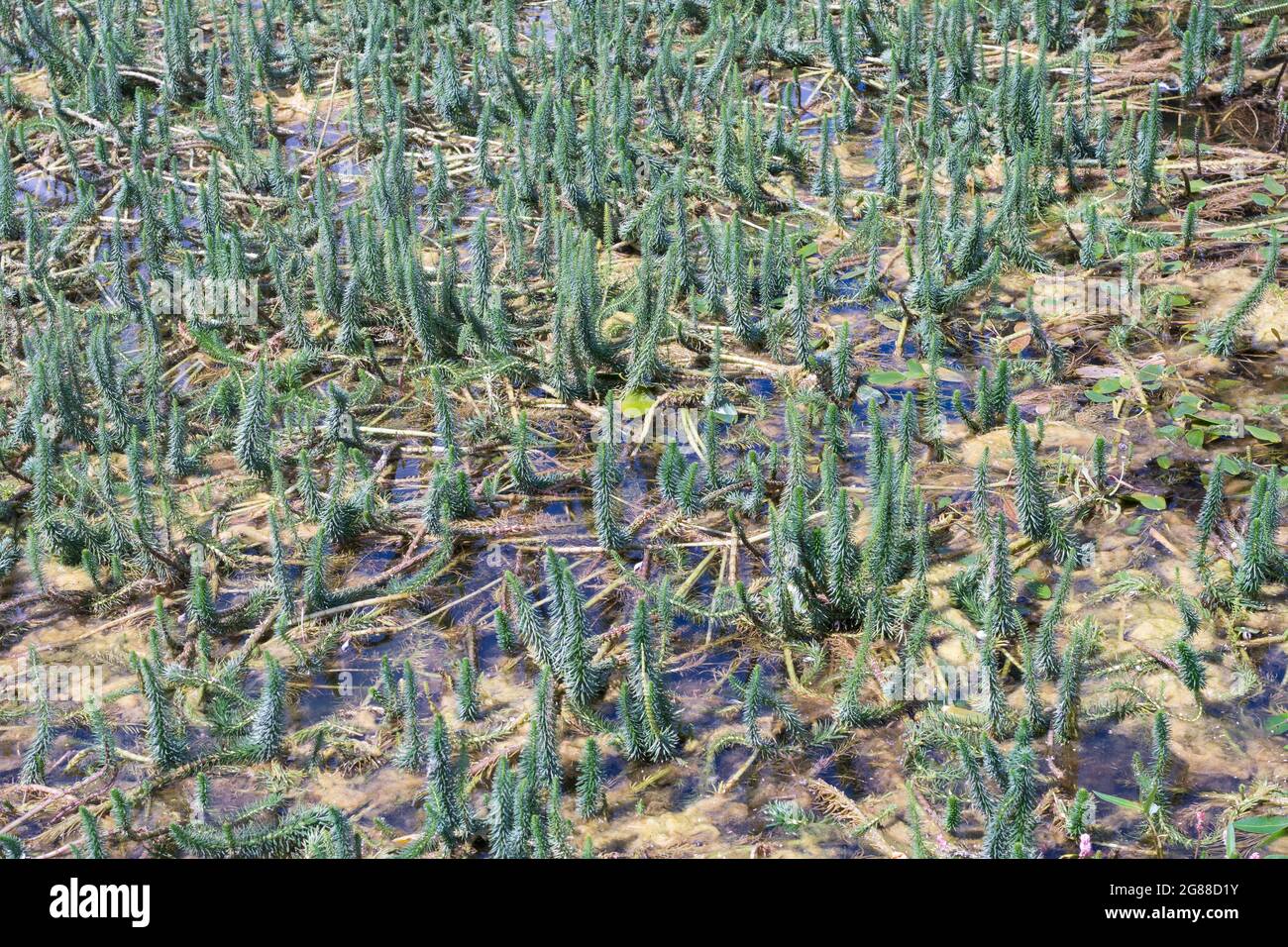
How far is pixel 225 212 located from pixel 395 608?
2665 mm

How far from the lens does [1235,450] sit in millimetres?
4496

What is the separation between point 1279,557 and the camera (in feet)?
12.7

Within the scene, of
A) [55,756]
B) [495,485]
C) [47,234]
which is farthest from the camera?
[47,234]

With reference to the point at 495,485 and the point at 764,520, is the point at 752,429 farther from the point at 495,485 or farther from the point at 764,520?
the point at 495,485

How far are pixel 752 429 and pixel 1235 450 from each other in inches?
56.8

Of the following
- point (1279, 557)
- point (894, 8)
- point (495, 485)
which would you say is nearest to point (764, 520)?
point (495, 485)

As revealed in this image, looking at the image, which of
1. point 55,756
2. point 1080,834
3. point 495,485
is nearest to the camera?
point 1080,834

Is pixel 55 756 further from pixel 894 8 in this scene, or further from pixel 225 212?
pixel 894 8

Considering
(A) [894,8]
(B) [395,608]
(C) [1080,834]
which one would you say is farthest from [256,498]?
(A) [894,8]

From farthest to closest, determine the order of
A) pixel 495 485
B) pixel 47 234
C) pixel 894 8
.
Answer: pixel 894 8 < pixel 47 234 < pixel 495 485

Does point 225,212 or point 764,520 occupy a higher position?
point 225,212

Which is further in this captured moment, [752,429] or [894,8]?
[894,8]

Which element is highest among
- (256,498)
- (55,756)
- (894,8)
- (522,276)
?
(894,8)

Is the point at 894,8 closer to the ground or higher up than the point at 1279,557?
higher up
